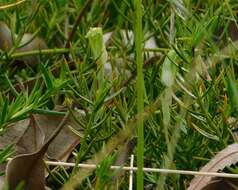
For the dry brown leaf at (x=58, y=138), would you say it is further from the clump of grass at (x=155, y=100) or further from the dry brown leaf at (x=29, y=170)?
the dry brown leaf at (x=29, y=170)

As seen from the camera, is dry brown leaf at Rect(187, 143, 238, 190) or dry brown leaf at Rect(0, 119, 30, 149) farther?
dry brown leaf at Rect(0, 119, 30, 149)

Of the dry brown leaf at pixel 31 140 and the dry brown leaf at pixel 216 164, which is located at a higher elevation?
the dry brown leaf at pixel 31 140

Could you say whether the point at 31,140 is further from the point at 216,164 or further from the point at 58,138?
the point at 216,164

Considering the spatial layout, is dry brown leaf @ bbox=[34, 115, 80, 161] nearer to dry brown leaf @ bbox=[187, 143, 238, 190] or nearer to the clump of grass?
the clump of grass

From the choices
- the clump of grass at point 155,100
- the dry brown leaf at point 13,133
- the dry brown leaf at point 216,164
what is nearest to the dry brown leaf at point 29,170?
the clump of grass at point 155,100

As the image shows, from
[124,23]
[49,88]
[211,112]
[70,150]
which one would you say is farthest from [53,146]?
[124,23]

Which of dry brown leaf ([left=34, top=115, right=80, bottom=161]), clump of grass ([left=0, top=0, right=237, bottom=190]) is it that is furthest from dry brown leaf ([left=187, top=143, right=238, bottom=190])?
dry brown leaf ([left=34, top=115, right=80, bottom=161])
